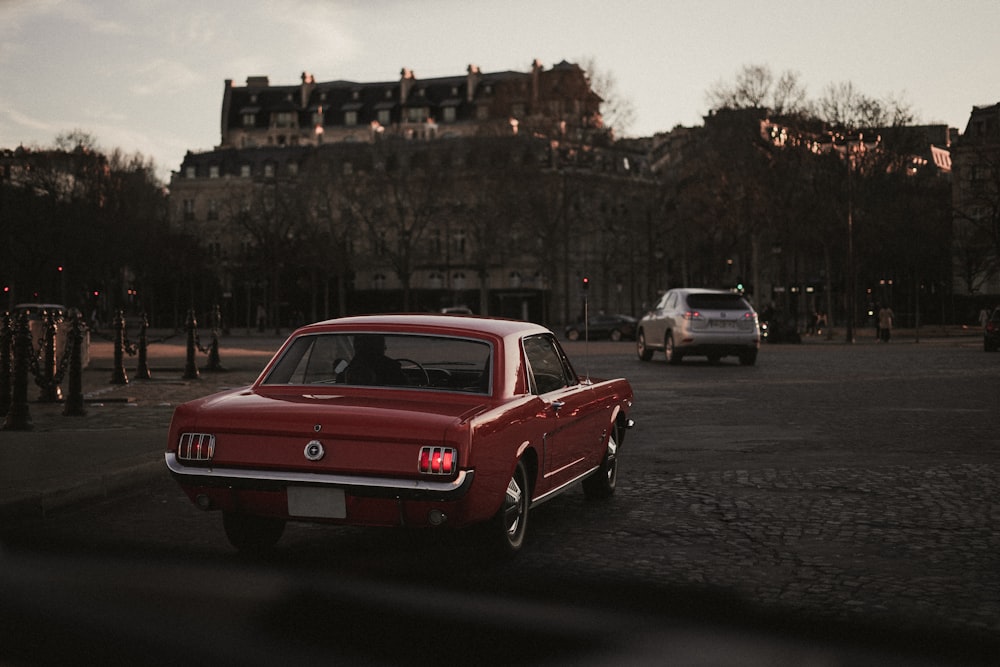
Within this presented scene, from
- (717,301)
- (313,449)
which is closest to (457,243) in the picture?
(717,301)

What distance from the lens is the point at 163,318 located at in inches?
4166

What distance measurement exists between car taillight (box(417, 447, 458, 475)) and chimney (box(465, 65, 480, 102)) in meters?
119

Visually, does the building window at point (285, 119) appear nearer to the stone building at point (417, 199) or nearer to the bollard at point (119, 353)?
the stone building at point (417, 199)

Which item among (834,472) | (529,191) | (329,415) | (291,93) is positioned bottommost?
(834,472)

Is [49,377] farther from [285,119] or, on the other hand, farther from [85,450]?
[285,119]

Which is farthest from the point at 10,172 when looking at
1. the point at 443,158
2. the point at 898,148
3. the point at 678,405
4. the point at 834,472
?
the point at 834,472

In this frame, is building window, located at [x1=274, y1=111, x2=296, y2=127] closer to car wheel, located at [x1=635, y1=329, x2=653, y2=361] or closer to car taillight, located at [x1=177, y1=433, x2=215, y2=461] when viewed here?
car wheel, located at [x1=635, y1=329, x2=653, y2=361]

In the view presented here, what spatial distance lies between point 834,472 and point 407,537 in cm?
444

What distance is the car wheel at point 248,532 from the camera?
7.12 metres

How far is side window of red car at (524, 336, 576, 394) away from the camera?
7.68m

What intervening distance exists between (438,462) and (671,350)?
80.0 feet

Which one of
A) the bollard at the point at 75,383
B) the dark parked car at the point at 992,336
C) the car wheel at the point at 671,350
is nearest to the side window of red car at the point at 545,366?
the bollard at the point at 75,383

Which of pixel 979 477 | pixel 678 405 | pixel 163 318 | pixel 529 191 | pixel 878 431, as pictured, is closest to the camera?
pixel 979 477

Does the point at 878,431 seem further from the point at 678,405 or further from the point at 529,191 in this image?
the point at 529,191
